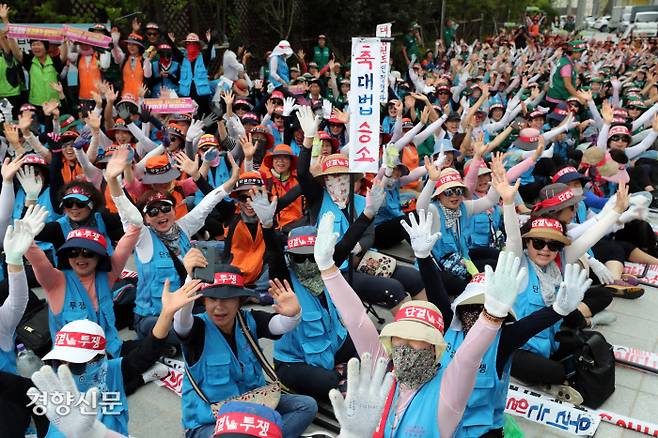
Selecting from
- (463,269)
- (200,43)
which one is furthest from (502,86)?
(463,269)

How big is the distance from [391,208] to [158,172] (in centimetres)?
325

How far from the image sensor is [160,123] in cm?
876

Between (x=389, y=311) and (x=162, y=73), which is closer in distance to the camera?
(x=389, y=311)

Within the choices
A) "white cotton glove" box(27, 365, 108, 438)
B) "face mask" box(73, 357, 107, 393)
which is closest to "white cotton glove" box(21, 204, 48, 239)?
"face mask" box(73, 357, 107, 393)

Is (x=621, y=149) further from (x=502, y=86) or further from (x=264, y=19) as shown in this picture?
(x=264, y=19)

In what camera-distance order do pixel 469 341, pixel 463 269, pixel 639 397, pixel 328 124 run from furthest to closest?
pixel 328 124 → pixel 463 269 → pixel 639 397 → pixel 469 341

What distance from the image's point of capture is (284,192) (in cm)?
748

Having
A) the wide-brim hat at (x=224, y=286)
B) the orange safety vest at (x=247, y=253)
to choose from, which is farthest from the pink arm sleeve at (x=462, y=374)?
the orange safety vest at (x=247, y=253)

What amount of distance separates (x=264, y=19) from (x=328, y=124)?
1067cm

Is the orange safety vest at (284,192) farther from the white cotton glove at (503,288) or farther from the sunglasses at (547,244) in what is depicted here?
the white cotton glove at (503,288)

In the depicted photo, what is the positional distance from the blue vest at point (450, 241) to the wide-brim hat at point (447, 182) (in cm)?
18

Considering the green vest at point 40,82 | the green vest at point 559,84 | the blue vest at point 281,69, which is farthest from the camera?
the blue vest at point 281,69

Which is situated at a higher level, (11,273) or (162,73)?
(162,73)

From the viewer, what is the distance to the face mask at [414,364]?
299 cm
